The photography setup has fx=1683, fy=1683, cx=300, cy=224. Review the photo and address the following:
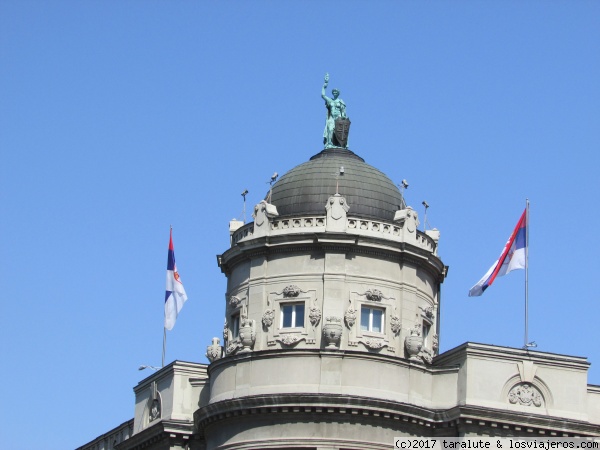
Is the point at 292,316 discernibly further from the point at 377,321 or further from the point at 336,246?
the point at 377,321

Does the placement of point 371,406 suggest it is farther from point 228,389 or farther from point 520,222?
point 520,222

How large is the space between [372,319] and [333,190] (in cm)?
743

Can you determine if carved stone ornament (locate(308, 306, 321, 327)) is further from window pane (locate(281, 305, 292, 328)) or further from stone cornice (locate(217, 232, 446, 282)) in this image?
stone cornice (locate(217, 232, 446, 282))

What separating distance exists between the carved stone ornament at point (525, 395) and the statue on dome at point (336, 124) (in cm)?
1838

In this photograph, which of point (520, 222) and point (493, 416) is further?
point (520, 222)

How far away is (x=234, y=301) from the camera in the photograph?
87.0 meters

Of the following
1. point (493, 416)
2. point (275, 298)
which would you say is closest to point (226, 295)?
point (275, 298)

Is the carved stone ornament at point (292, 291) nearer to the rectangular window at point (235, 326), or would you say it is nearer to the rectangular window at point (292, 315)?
the rectangular window at point (292, 315)

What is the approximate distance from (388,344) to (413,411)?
4.09 m

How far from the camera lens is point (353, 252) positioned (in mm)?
84750

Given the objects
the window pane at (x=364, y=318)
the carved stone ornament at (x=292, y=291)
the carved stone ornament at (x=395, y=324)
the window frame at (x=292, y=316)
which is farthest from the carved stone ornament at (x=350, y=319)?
the carved stone ornament at (x=292, y=291)


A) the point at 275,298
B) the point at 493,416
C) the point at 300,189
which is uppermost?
the point at 300,189

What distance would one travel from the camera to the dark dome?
3435 inches

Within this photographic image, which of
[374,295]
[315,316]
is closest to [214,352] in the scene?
[315,316]
